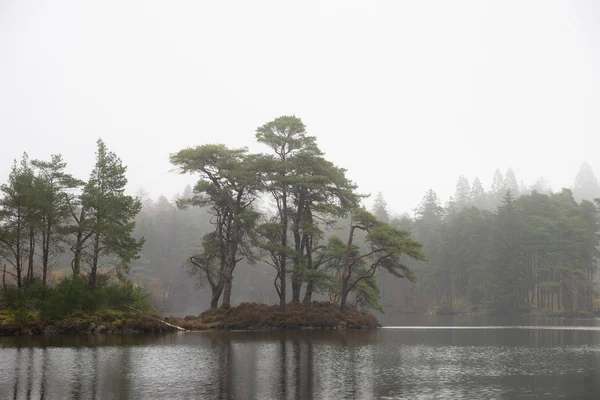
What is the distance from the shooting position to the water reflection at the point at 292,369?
19.3 m

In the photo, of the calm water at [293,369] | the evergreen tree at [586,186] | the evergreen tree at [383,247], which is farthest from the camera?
the evergreen tree at [586,186]

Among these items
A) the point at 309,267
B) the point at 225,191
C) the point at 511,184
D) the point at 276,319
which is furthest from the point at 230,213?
the point at 511,184

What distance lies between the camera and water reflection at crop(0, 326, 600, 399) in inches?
759

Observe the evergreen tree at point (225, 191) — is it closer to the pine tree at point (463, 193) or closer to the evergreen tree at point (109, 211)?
the evergreen tree at point (109, 211)

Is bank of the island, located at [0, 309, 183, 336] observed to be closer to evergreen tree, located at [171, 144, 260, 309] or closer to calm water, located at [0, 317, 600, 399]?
calm water, located at [0, 317, 600, 399]

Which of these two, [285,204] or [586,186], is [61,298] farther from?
[586,186]

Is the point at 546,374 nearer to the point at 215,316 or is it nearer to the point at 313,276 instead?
the point at 313,276

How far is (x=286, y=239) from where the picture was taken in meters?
55.8

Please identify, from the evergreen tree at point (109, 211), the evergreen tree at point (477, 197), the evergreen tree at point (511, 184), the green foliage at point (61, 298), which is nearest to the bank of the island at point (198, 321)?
the green foliage at point (61, 298)

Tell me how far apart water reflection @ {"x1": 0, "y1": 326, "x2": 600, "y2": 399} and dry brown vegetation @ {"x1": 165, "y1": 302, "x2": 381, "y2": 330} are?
1151cm

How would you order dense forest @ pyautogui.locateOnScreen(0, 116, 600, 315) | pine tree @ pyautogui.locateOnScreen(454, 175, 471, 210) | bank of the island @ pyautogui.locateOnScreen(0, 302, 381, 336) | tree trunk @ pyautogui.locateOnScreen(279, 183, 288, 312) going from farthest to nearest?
pine tree @ pyautogui.locateOnScreen(454, 175, 471, 210) < tree trunk @ pyautogui.locateOnScreen(279, 183, 288, 312) < dense forest @ pyautogui.locateOnScreen(0, 116, 600, 315) < bank of the island @ pyautogui.locateOnScreen(0, 302, 381, 336)

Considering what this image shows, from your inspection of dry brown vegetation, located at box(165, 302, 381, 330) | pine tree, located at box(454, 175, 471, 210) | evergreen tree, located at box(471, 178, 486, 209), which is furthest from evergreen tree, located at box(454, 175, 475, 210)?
dry brown vegetation, located at box(165, 302, 381, 330)

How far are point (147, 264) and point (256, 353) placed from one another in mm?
94601

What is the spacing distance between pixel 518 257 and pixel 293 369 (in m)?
74.2
